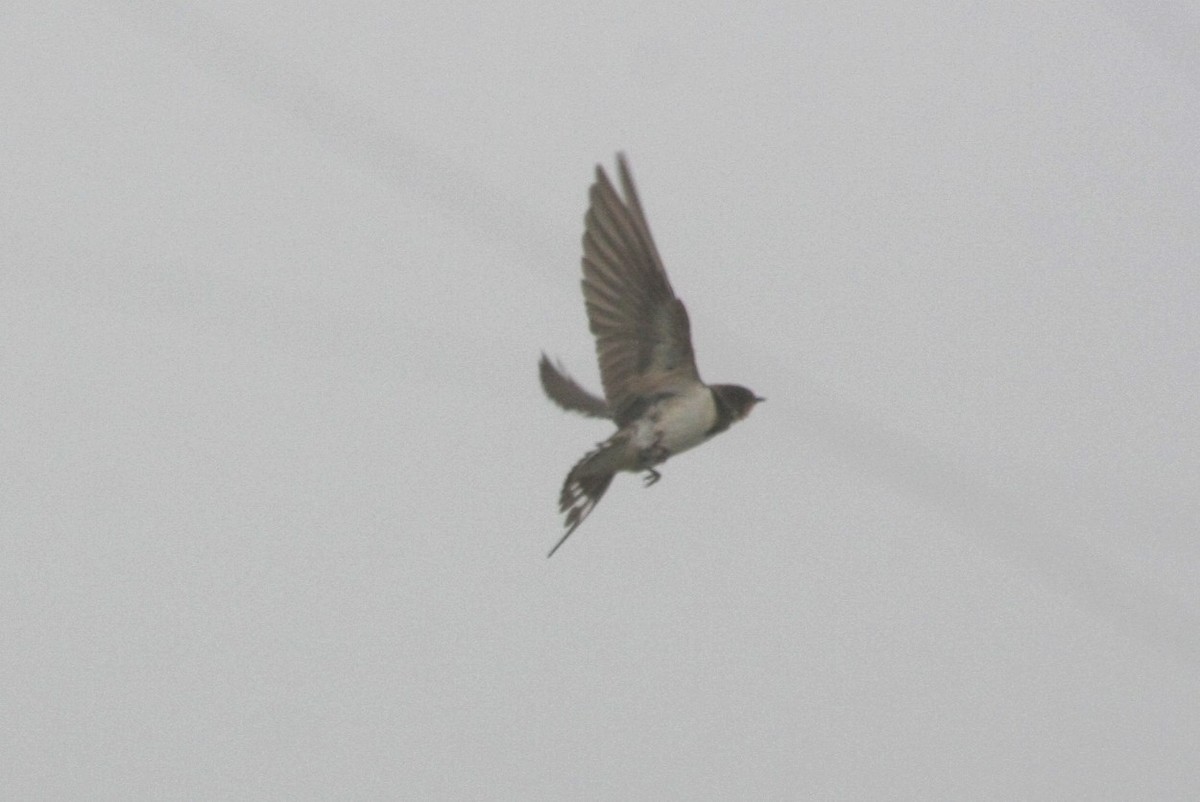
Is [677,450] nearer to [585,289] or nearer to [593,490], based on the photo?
[593,490]

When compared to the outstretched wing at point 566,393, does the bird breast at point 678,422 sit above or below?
below

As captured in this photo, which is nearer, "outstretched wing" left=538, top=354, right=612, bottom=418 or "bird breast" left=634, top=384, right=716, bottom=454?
"bird breast" left=634, top=384, right=716, bottom=454

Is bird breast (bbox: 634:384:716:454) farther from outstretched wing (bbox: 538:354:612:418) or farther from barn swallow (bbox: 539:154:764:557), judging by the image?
outstretched wing (bbox: 538:354:612:418)

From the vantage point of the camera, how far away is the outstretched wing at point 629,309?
14.9ft

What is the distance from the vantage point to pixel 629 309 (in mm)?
4723

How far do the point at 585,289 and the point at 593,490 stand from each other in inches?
18.5

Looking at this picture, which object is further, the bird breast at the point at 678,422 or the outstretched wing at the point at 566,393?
the outstretched wing at the point at 566,393

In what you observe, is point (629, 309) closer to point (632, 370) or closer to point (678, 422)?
point (632, 370)

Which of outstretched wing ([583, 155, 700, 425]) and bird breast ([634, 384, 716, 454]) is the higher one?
outstretched wing ([583, 155, 700, 425])

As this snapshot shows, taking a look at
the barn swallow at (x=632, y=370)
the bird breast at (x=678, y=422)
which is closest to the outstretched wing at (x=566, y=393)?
the barn swallow at (x=632, y=370)

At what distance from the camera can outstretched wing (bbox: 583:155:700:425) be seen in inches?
179

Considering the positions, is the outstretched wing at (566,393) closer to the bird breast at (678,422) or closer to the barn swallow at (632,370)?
the barn swallow at (632,370)

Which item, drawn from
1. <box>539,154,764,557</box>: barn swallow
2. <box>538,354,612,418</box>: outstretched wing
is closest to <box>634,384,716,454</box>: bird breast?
<box>539,154,764,557</box>: barn swallow

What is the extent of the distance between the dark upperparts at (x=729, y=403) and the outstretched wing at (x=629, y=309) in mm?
83
